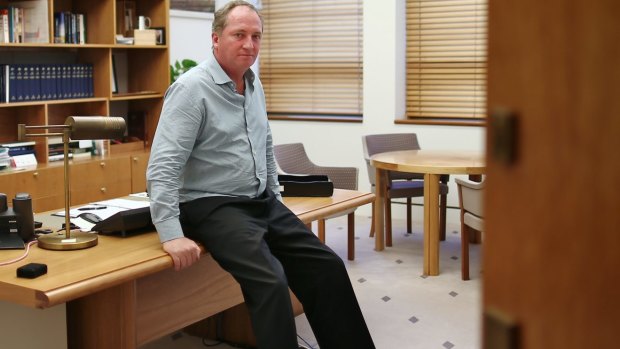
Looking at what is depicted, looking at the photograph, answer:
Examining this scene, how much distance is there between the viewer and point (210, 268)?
3201 millimetres

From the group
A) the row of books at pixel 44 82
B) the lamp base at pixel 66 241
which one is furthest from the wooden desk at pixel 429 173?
the lamp base at pixel 66 241

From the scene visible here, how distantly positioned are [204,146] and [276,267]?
0.54 metres

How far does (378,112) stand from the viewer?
6.89 m

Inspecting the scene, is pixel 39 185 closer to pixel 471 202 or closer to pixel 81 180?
pixel 81 180

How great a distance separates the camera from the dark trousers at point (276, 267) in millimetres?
2672

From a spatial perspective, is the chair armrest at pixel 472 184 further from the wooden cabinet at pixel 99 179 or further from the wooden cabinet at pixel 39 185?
the wooden cabinet at pixel 39 185

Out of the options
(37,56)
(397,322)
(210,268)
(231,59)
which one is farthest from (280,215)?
(37,56)

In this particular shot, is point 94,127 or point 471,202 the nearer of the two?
point 94,127

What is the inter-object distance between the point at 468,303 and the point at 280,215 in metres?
1.67

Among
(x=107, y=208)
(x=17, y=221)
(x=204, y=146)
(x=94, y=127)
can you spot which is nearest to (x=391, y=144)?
(x=107, y=208)

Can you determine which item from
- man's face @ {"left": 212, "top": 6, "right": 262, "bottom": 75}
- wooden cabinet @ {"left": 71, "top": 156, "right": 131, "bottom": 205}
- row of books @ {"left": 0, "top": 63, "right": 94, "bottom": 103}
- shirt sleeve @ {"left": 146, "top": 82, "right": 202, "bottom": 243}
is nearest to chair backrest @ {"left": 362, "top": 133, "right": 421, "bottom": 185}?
wooden cabinet @ {"left": 71, "top": 156, "right": 131, "bottom": 205}

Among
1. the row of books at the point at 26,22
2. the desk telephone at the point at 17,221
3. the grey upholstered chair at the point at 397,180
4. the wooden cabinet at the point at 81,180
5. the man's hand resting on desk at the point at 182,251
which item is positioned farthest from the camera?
the grey upholstered chair at the point at 397,180

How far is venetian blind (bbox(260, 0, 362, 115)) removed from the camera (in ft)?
23.5

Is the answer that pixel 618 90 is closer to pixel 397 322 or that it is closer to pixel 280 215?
pixel 280 215
